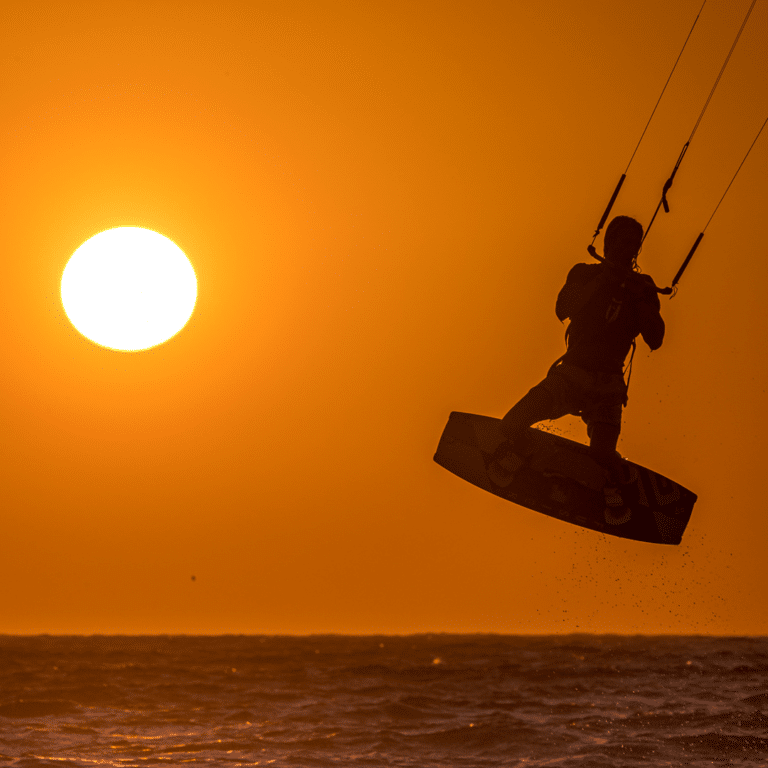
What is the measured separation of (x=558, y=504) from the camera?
7.52m

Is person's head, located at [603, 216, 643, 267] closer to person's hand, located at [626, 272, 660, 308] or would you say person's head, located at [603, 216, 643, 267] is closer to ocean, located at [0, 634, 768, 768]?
person's hand, located at [626, 272, 660, 308]

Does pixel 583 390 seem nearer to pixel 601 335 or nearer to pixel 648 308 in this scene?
pixel 601 335

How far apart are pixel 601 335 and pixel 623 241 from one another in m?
0.67

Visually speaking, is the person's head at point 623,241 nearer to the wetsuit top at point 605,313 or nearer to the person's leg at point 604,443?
the wetsuit top at point 605,313

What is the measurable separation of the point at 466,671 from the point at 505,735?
1251 centimetres

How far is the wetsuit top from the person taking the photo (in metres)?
6.62

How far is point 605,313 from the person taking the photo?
664cm

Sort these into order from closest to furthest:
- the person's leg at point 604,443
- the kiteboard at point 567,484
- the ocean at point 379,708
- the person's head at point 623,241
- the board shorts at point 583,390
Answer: the person's head at point 623,241 → the board shorts at point 583,390 → the person's leg at point 604,443 → the kiteboard at point 567,484 → the ocean at point 379,708

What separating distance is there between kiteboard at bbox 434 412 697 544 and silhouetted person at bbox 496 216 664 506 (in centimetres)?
44

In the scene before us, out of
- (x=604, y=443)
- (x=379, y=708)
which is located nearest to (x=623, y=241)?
(x=604, y=443)

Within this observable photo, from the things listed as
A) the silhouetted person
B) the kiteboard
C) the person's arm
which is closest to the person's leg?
the silhouetted person

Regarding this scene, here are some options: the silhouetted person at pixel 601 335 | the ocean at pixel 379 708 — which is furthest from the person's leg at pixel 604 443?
the ocean at pixel 379 708

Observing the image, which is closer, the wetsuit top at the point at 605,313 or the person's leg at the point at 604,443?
the wetsuit top at the point at 605,313

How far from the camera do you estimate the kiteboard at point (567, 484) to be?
7477 mm
